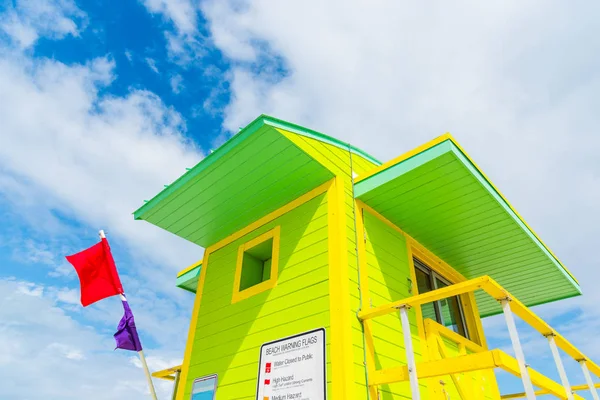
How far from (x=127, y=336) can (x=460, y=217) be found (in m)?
5.25

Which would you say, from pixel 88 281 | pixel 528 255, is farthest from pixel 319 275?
pixel 528 255

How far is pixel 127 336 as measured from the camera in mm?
5973

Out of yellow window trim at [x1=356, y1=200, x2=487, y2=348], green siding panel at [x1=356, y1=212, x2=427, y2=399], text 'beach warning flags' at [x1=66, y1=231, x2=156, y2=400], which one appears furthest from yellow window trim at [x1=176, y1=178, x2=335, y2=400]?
yellow window trim at [x1=356, y1=200, x2=487, y2=348]

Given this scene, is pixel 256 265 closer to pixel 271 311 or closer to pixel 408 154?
pixel 271 311

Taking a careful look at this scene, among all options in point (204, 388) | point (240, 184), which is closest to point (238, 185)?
point (240, 184)

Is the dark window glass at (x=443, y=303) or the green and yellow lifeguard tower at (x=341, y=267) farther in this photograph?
the dark window glass at (x=443, y=303)

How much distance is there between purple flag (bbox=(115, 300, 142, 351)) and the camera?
5.91 meters

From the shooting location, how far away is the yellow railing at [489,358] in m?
3.64

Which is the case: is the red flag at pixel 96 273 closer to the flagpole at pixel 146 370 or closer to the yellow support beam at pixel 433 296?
the flagpole at pixel 146 370

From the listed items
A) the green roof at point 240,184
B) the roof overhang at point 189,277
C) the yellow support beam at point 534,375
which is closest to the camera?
the yellow support beam at point 534,375

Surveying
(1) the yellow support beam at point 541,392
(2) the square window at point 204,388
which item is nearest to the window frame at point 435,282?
(1) the yellow support beam at point 541,392

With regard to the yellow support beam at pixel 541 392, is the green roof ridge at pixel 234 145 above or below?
above

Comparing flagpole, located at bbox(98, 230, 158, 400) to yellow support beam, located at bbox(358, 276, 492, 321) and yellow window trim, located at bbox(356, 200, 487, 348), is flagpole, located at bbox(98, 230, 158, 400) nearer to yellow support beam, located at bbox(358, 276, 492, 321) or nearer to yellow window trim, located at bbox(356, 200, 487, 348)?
yellow support beam, located at bbox(358, 276, 492, 321)

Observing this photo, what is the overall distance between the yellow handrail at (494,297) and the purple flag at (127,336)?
3.36m
